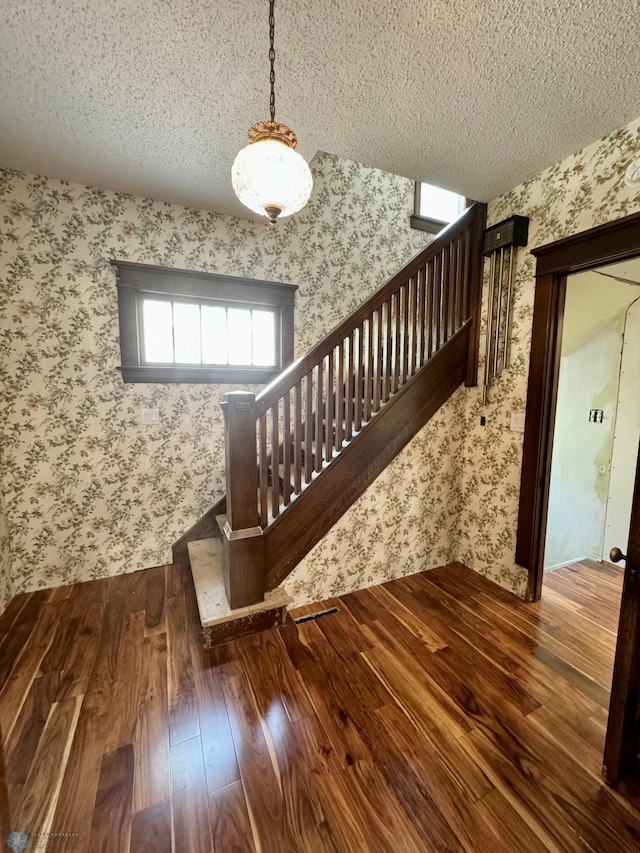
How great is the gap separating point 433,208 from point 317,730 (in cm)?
444

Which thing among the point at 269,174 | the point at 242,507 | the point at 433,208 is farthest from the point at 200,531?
the point at 433,208

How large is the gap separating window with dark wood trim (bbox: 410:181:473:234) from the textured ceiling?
4.60 ft

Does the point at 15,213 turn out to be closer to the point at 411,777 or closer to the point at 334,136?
the point at 334,136

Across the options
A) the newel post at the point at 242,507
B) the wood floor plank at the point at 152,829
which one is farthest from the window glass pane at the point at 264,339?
the wood floor plank at the point at 152,829

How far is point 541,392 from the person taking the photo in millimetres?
2141

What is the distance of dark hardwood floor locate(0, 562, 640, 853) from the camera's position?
1084 mm

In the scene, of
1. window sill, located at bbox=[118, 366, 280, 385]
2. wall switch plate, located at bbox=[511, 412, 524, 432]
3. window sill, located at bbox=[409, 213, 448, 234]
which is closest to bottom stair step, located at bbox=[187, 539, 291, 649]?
window sill, located at bbox=[118, 366, 280, 385]

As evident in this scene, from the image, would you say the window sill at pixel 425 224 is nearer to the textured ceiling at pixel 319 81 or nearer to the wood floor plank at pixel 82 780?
the textured ceiling at pixel 319 81

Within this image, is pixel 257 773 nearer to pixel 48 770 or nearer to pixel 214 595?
pixel 48 770

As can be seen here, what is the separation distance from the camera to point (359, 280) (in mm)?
3146

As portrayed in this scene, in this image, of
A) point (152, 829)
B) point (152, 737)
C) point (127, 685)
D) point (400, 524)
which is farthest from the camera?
point (400, 524)

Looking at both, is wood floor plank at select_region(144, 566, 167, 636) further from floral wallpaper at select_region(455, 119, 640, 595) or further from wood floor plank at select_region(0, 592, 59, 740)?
floral wallpaper at select_region(455, 119, 640, 595)

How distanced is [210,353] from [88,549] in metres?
Answer: 1.71

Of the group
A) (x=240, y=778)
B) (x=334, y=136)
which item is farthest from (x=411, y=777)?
(x=334, y=136)
